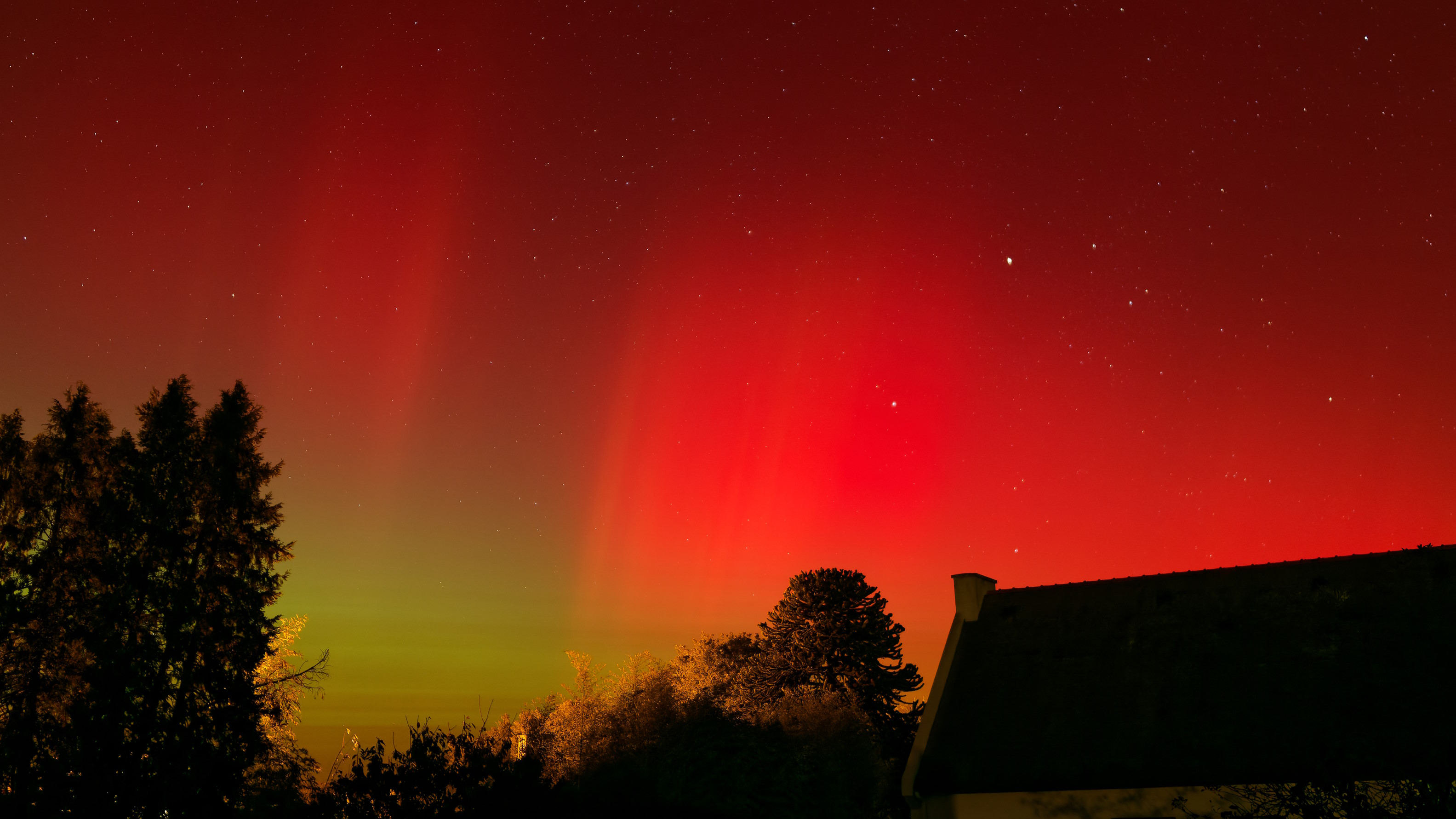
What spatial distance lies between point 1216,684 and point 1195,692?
2.04 ft

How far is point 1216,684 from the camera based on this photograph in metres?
25.0

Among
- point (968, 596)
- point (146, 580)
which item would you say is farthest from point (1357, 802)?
point (146, 580)

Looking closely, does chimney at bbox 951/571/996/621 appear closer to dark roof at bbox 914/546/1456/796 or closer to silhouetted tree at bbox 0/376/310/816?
dark roof at bbox 914/546/1456/796

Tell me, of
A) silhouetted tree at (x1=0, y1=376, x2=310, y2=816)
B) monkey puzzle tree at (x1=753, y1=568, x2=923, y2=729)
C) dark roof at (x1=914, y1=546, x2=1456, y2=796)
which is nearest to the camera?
dark roof at (x1=914, y1=546, x2=1456, y2=796)

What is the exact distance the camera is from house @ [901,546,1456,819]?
22.1 metres

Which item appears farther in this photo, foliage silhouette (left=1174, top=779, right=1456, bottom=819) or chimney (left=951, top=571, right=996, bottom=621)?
chimney (left=951, top=571, right=996, bottom=621)

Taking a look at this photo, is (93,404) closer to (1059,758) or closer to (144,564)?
(144,564)

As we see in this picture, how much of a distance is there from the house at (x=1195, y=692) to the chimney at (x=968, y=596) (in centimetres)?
188

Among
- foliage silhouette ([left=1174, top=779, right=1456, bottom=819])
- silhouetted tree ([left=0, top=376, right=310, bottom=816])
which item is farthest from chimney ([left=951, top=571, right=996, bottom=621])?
silhouetted tree ([left=0, top=376, right=310, bottom=816])

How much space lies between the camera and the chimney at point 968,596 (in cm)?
3284

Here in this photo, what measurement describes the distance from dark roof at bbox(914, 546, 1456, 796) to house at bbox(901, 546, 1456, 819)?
0.05 metres

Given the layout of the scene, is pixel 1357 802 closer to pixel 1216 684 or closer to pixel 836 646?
pixel 1216 684

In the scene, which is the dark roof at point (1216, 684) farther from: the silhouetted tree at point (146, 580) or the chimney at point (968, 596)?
the silhouetted tree at point (146, 580)

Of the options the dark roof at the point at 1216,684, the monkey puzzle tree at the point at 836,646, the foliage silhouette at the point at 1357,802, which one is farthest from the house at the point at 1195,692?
the monkey puzzle tree at the point at 836,646
